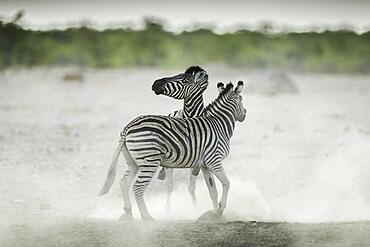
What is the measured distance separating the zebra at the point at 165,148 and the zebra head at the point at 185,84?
0.44 metres

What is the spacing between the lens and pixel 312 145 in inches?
655

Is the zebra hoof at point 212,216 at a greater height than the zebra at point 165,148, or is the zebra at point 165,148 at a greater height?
the zebra at point 165,148

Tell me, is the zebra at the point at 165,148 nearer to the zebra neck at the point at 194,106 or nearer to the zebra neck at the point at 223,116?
the zebra neck at the point at 223,116

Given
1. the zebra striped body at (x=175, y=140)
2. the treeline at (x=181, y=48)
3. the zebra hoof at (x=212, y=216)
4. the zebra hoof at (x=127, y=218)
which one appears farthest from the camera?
the treeline at (x=181, y=48)

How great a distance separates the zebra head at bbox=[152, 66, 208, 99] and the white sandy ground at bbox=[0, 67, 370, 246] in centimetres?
155

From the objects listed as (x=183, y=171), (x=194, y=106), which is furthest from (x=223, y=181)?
(x=183, y=171)

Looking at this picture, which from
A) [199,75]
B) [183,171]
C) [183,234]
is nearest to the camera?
[183,234]

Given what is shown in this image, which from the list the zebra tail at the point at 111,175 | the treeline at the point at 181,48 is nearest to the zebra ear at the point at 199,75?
the zebra tail at the point at 111,175

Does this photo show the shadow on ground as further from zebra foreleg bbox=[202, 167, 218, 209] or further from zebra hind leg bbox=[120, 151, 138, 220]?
zebra foreleg bbox=[202, 167, 218, 209]

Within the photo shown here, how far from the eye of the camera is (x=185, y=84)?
10.1m

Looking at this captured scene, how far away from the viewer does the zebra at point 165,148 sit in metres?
Result: 9.09

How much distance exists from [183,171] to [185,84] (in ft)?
11.5

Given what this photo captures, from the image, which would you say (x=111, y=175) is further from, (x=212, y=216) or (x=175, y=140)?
(x=212, y=216)

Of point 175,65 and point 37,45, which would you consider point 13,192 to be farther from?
point 37,45
